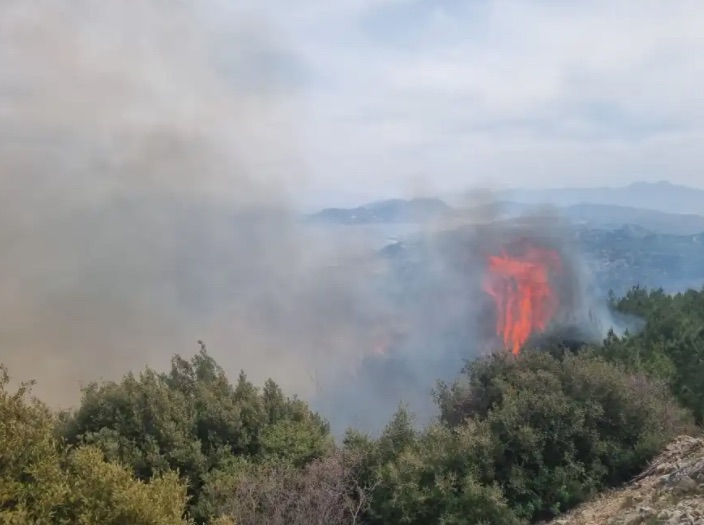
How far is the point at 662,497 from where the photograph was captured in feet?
40.3

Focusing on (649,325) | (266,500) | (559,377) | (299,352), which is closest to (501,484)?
(559,377)

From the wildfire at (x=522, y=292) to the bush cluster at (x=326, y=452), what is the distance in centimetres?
2388

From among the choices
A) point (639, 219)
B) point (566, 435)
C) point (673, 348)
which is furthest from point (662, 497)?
point (639, 219)

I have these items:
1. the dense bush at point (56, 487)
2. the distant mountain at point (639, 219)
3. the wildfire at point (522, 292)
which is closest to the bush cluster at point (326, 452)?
the dense bush at point (56, 487)

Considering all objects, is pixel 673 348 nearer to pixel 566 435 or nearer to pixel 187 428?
pixel 566 435

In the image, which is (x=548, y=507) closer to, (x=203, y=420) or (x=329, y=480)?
(x=329, y=480)

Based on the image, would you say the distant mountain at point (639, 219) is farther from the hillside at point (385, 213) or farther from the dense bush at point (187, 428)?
the dense bush at point (187, 428)

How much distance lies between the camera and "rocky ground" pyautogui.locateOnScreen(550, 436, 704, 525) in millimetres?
11062

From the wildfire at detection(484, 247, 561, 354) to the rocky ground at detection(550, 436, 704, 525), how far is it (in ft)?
95.3

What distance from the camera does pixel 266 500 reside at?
16062 millimetres

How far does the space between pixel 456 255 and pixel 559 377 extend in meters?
42.6

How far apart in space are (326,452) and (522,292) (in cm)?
3420

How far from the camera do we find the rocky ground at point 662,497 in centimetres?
1106

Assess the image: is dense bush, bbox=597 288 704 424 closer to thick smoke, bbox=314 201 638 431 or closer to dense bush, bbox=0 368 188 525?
thick smoke, bbox=314 201 638 431
